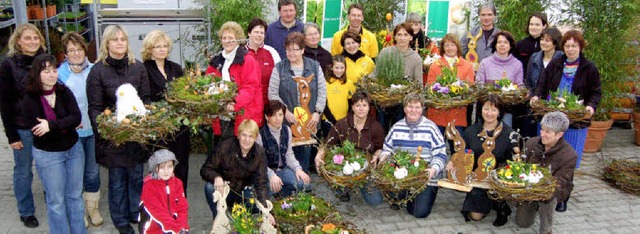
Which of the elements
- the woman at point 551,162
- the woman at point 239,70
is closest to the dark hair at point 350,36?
the woman at point 239,70

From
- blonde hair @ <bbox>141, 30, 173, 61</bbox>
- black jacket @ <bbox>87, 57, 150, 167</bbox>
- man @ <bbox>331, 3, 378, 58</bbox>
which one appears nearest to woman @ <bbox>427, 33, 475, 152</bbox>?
man @ <bbox>331, 3, 378, 58</bbox>

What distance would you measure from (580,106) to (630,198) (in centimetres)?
132

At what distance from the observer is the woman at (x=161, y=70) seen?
5137 mm

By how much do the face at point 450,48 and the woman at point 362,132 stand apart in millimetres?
1330

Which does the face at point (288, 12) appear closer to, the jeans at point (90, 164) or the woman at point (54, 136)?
the jeans at point (90, 164)

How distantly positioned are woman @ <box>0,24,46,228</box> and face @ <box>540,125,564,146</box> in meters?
4.63

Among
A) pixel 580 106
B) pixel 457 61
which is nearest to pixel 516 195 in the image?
pixel 580 106

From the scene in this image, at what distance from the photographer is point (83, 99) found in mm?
5105

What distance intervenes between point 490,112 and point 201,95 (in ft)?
9.42

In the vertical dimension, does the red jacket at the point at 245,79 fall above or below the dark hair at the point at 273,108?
above

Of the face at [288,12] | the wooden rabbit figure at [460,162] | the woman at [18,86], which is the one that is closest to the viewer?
the woman at [18,86]

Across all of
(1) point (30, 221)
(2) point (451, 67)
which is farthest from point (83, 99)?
(2) point (451, 67)

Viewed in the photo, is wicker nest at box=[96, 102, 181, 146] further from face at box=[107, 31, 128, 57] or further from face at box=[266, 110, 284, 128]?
face at box=[266, 110, 284, 128]

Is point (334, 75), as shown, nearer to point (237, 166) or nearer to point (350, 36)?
point (350, 36)
